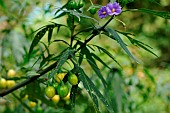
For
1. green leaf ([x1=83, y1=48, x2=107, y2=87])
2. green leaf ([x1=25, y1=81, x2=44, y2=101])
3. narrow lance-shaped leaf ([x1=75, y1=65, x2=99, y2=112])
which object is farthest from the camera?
green leaf ([x1=25, y1=81, x2=44, y2=101])

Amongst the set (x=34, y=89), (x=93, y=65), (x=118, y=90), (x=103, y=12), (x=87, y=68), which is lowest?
(x=87, y=68)

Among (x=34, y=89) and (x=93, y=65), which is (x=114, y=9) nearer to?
(x=93, y=65)

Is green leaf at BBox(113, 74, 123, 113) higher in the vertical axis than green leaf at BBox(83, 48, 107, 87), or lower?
lower

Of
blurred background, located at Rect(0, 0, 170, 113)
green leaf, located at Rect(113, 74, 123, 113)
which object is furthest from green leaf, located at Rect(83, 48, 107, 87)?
green leaf, located at Rect(113, 74, 123, 113)

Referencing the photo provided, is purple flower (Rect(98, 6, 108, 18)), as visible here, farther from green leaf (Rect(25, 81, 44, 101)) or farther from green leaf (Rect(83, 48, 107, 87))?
green leaf (Rect(25, 81, 44, 101))

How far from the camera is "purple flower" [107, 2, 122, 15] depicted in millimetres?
790

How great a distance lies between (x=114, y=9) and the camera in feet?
2.62

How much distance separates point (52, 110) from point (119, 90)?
0.30m

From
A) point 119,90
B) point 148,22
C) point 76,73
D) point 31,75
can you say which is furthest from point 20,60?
point 148,22

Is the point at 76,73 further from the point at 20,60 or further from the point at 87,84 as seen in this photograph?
the point at 20,60

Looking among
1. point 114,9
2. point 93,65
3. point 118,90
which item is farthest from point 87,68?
point 114,9

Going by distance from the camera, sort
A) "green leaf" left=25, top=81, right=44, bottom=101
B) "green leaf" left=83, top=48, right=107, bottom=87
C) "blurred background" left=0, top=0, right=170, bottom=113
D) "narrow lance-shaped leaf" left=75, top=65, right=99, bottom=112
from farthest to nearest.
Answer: "blurred background" left=0, top=0, right=170, bottom=113 < "green leaf" left=25, top=81, right=44, bottom=101 < "green leaf" left=83, top=48, right=107, bottom=87 < "narrow lance-shaped leaf" left=75, top=65, right=99, bottom=112

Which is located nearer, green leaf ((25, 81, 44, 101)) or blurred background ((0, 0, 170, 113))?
green leaf ((25, 81, 44, 101))

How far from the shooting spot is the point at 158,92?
2.00 meters
